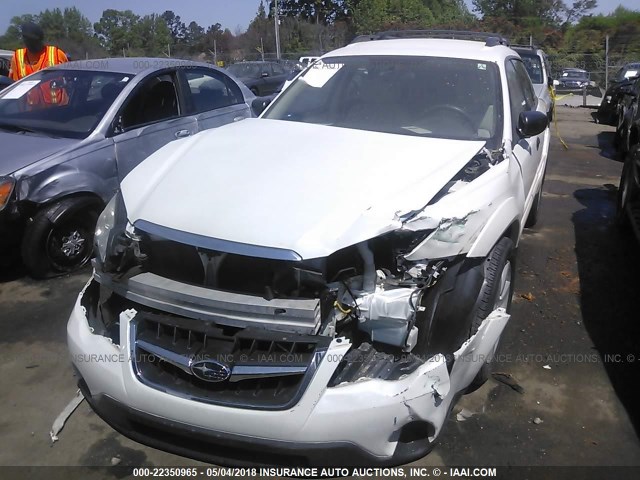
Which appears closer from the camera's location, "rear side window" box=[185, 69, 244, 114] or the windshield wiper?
the windshield wiper

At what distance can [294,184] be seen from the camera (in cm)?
277

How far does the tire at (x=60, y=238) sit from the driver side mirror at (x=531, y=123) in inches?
134

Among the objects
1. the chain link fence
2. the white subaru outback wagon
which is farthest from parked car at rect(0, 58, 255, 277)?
the chain link fence

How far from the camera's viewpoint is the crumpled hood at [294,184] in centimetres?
246

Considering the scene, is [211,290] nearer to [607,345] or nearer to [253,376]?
[253,376]

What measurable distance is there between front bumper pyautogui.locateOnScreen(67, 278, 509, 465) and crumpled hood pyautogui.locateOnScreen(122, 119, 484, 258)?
492 mm

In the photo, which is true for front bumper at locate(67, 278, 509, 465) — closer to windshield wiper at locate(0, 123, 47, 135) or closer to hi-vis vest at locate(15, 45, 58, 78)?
windshield wiper at locate(0, 123, 47, 135)

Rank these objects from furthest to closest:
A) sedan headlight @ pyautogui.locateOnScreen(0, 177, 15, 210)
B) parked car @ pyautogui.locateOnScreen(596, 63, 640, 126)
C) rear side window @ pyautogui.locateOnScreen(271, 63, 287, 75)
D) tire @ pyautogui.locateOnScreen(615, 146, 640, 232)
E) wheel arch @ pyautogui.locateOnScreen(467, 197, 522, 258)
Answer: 1. rear side window @ pyautogui.locateOnScreen(271, 63, 287, 75)
2. parked car @ pyautogui.locateOnScreen(596, 63, 640, 126)
3. tire @ pyautogui.locateOnScreen(615, 146, 640, 232)
4. sedan headlight @ pyautogui.locateOnScreen(0, 177, 15, 210)
5. wheel arch @ pyautogui.locateOnScreen(467, 197, 522, 258)

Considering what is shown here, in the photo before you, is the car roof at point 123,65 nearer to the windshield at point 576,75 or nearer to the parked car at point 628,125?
the parked car at point 628,125

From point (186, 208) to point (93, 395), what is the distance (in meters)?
0.92

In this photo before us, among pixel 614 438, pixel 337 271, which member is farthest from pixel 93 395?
pixel 614 438

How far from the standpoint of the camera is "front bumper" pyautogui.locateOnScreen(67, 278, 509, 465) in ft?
7.18

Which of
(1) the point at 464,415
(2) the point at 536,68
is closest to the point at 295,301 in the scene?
(1) the point at 464,415

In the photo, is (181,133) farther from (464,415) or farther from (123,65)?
(464,415)
